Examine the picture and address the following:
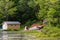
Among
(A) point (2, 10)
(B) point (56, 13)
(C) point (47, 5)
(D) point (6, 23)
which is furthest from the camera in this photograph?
(A) point (2, 10)

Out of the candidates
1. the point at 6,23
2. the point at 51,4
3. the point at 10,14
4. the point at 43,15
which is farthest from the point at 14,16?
the point at 51,4

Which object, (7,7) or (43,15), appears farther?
(7,7)

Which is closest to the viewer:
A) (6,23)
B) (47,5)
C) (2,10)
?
(47,5)

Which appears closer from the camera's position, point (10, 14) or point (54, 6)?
point (54, 6)

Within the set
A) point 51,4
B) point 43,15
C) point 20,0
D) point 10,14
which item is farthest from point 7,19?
point 51,4

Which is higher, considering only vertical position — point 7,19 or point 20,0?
point 20,0

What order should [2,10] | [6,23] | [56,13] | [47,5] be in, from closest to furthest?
[56,13]
[47,5]
[6,23]
[2,10]

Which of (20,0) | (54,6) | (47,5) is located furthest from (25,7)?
(54,6)

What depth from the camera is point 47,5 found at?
44.2 meters

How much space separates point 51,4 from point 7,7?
14530 millimetres

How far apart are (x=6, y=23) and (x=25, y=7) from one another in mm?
7530

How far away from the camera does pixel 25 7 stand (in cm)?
5472

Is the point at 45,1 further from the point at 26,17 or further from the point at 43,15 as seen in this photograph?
the point at 26,17

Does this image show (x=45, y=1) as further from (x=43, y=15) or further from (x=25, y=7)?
(x=25, y=7)
